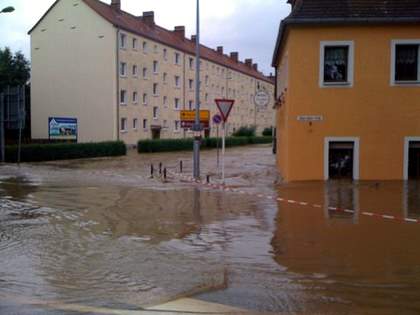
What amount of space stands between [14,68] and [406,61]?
162ft

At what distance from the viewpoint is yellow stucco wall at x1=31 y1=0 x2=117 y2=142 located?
56.4 metres

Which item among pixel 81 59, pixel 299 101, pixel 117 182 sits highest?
pixel 81 59

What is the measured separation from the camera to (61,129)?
44.2m

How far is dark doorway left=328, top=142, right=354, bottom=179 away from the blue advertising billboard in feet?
89.2

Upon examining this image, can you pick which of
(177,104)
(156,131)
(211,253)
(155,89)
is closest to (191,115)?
(156,131)

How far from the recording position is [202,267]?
8.11m

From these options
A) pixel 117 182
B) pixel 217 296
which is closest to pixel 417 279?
pixel 217 296

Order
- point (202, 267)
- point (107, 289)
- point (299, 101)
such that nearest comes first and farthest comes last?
point (107, 289), point (202, 267), point (299, 101)

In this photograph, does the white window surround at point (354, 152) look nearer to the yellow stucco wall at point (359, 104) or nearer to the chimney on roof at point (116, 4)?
the yellow stucco wall at point (359, 104)

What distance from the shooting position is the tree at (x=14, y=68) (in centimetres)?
5778

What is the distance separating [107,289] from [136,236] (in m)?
3.66

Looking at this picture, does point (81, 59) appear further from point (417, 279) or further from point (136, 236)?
point (417, 279)

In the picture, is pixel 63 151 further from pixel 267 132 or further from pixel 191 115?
pixel 267 132

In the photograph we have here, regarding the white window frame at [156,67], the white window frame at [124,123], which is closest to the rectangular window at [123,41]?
the white window frame at [124,123]
